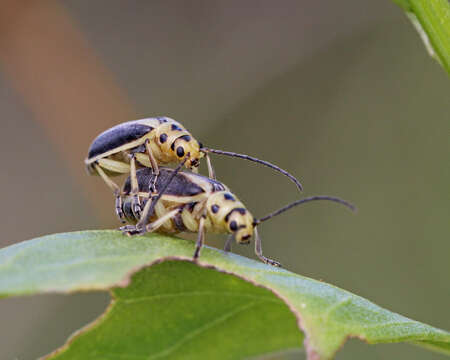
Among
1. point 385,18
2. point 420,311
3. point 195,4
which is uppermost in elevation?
point 195,4

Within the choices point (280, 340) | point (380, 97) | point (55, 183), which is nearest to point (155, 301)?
point (280, 340)

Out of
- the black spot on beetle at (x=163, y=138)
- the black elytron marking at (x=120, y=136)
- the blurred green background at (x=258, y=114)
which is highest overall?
the black elytron marking at (x=120, y=136)

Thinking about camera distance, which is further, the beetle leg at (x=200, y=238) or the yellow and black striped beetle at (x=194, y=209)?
the yellow and black striped beetle at (x=194, y=209)

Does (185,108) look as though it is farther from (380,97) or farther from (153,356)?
(153,356)

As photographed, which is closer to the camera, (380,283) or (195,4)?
(380,283)

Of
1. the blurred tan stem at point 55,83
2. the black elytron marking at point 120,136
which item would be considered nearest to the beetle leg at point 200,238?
the black elytron marking at point 120,136

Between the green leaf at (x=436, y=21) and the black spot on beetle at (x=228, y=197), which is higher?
the green leaf at (x=436, y=21)

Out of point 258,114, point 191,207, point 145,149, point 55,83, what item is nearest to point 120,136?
point 145,149

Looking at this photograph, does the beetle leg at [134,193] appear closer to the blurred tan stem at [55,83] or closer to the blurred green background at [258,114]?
the blurred green background at [258,114]
